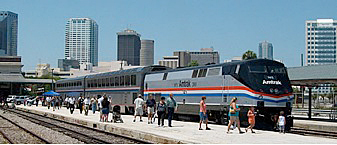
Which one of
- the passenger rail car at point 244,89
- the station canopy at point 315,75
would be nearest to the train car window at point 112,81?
the passenger rail car at point 244,89

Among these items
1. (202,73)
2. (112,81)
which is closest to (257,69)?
(202,73)

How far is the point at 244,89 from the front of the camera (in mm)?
22922

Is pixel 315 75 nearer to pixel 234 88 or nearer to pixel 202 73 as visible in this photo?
pixel 202 73

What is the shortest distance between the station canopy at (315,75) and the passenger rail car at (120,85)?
10.4 meters

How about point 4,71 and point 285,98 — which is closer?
point 285,98

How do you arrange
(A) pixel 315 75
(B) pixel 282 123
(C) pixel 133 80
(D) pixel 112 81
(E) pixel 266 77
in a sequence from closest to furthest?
1. (B) pixel 282 123
2. (E) pixel 266 77
3. (A) pixel 315 75
4. (C) pixel 133 80
5. (D) pixel 112 81

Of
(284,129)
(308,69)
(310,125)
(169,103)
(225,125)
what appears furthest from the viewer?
(308,69)

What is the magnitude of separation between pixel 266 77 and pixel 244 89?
51.4 inches

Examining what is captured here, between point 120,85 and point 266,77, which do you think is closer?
point 266,77

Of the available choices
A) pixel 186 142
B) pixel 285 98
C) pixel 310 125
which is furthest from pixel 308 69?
pixel 186 142

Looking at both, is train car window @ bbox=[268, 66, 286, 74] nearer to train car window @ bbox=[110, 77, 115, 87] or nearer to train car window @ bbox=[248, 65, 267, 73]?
train car window @ bbox=[248, 65, 267, 73]

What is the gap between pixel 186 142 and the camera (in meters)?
15.6

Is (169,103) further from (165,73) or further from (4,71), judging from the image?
(4,71)

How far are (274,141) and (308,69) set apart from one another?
16.0 meters
